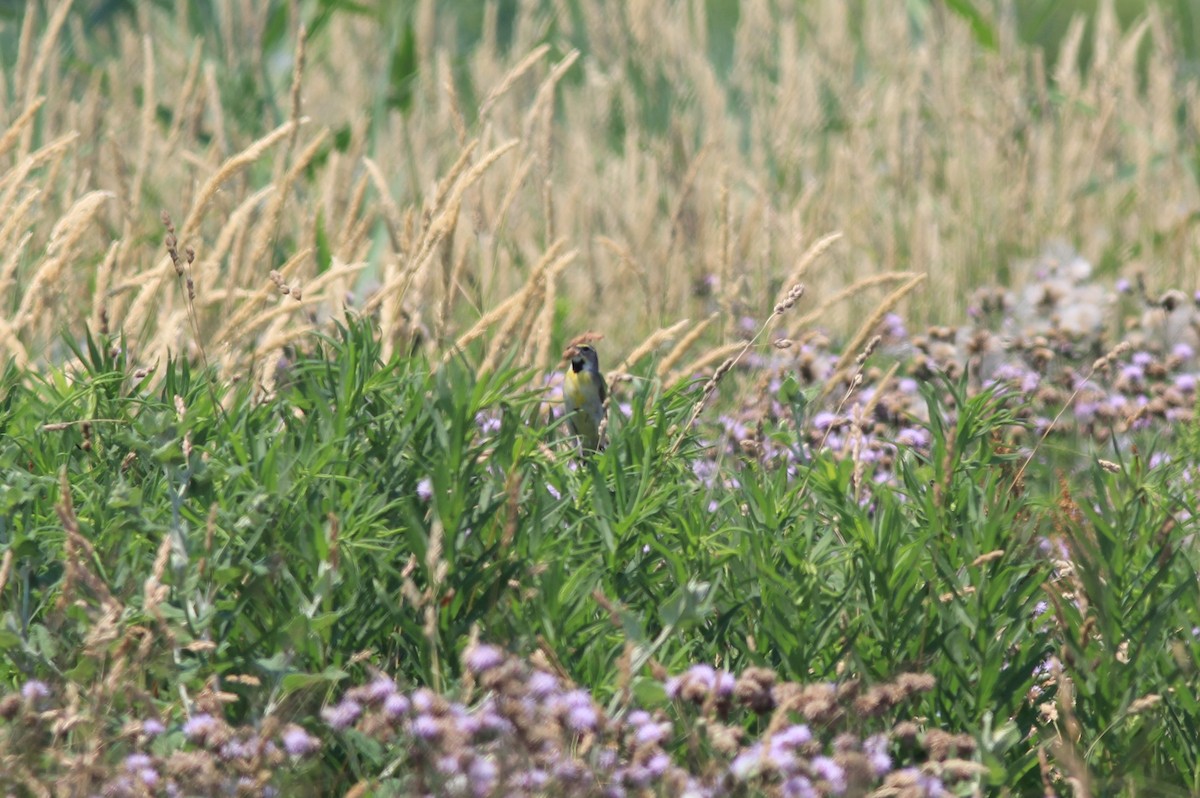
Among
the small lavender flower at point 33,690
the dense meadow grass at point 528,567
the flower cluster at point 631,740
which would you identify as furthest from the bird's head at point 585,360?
the small lavender flower at point 33,690

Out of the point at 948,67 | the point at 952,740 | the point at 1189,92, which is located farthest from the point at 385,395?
the point at 1189,92

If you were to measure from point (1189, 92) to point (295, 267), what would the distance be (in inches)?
185

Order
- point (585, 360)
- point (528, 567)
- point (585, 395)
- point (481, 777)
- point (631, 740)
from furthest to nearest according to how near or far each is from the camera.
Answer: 1. point (585, 360)
2. point (585, 395)
3. point (528, 567)
4. point (631, 740)
5. point (481, 777)

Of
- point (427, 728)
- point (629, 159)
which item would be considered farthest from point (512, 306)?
point (629, 159)

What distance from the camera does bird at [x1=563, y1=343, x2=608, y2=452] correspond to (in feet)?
11.3

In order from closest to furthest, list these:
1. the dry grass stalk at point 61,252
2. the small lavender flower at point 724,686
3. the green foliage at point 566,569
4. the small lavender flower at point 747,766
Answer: the small lavender flower at point 747,766 → the small lavender flower at point 724,686 → the green foliage at point 566,569 → the dry grass stalk at point 61,252

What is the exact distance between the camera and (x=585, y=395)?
3.57 m

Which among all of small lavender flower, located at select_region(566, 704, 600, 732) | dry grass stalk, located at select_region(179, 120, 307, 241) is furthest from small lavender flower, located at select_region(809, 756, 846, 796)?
dry grass stalk, located at select_region(179, 120, 307, 241)

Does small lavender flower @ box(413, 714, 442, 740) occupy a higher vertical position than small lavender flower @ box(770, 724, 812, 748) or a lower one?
higher

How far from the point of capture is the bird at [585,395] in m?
3.45

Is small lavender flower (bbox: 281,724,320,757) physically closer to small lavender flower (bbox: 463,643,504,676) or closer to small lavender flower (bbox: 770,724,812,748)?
small lavender flower (bbox: 463,643,504,676)

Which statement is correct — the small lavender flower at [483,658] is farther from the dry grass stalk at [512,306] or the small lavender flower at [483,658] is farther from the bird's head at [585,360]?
the bird's head at [585,360]

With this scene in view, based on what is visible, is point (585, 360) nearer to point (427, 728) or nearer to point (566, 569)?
point (566, 569)

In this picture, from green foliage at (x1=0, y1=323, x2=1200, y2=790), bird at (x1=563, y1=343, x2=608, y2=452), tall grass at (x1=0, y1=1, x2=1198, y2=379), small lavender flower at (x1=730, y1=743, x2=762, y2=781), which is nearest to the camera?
small lavender flower at (x1=730, y1=743, x2=762, y2=781)
